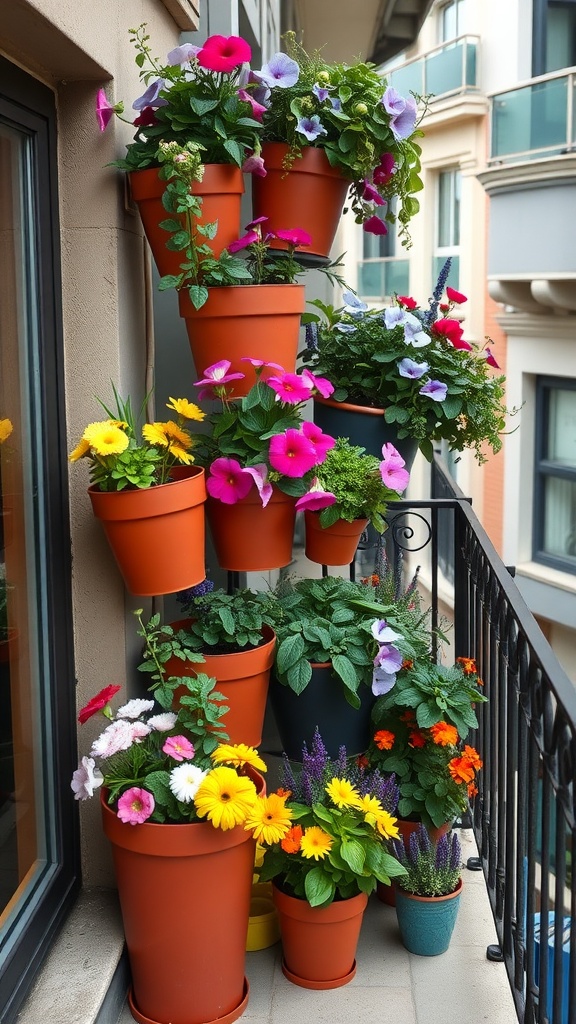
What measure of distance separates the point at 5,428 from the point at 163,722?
621 mm

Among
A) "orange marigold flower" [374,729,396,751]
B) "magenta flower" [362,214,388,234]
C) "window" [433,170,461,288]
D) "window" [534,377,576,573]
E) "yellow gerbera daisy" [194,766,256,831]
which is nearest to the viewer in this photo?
"yellow gerbera daisy" [194,766,256,831]

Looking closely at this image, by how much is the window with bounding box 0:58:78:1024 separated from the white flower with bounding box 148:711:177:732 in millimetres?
225

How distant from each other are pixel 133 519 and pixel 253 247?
634mm

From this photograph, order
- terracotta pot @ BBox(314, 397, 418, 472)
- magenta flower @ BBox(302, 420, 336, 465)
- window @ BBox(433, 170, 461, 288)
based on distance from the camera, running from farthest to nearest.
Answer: window @ BBox(433, 170, 461, 288), terracotta pot @ BBox(314, 397, 418, 472), magenta flower @ BBox(302, 420, 336, 465)

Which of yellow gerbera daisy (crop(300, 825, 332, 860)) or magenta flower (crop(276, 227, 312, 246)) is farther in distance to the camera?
magenta flower (crop(276, 227, 312, 246))

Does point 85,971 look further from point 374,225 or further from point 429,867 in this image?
point 374,225

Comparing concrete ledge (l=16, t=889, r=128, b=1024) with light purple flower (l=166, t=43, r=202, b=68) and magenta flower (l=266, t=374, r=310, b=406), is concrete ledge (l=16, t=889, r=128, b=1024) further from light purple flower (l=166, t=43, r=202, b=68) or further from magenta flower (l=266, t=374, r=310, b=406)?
light purple flower (l=166, t=43, r=202, b=68)

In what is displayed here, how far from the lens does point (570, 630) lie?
898 centimetres

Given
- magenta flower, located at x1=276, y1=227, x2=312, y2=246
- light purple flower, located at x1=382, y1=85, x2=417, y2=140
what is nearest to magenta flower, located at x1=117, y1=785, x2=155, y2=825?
magenta flower, located at x1=276, y1=227, x2=312, y2=246

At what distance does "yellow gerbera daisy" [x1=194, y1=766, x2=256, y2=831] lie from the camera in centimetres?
176

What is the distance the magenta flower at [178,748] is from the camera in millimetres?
1824

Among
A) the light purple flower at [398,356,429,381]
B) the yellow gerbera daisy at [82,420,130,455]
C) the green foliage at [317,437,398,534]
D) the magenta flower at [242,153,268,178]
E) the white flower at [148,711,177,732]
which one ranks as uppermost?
the magenta flower at [242,153,268,178]

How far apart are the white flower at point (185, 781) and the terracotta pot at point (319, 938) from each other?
0.40m

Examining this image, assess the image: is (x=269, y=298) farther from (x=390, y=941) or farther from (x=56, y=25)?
(x=390, y=941)
